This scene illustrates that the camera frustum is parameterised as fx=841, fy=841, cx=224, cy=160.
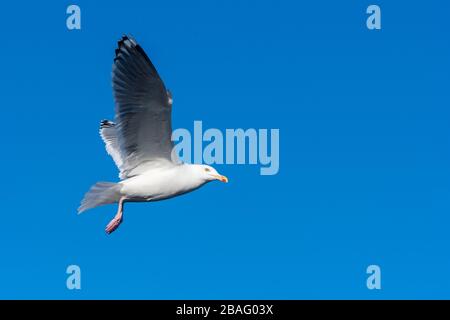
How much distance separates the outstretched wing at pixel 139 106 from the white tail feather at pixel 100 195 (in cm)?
30

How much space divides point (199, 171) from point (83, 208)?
102 centimetres

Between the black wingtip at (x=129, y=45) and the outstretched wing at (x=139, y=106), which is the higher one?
the black wingtip at (x=129, y=45)

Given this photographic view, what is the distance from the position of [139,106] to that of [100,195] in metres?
0.87

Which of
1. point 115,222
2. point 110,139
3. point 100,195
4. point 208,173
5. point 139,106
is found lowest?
point 115,222

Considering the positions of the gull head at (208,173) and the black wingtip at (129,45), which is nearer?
the black wingtip at (129,45)

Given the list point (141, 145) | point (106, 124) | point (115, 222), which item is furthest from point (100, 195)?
point (106, 124)

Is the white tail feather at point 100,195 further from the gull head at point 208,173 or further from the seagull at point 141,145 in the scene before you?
the gull head at point 208,173

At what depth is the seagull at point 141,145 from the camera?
6.59 meters

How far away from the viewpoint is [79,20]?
291 inches

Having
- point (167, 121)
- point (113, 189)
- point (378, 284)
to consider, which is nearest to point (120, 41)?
point (167, 121)

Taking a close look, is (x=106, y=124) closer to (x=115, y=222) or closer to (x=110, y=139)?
(x=110, y=139)

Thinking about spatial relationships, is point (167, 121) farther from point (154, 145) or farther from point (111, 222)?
point (111, 222)

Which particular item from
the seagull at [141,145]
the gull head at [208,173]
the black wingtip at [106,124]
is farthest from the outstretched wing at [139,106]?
the black wingtip at [106,124]

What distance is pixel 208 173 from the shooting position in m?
7.12
